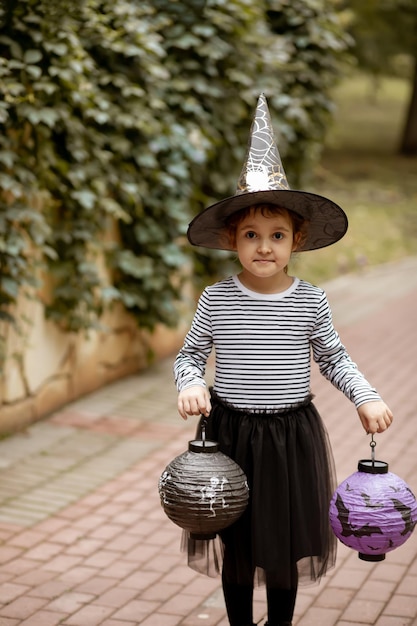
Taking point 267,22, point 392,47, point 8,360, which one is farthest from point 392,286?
point 392,47

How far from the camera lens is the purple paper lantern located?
2.70 metres

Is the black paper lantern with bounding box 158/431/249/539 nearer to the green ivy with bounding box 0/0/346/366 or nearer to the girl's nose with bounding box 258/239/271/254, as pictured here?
the girl's nose with bounding box 258/239/271/254

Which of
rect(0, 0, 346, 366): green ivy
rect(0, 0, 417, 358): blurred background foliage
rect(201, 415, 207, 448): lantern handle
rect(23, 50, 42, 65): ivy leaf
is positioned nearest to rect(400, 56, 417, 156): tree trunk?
rect(0, 0, 417, 358): blurred background foliage

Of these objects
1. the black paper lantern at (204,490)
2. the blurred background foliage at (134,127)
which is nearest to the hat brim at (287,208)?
the black paper lantern at (204,490)

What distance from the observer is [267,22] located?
27.7 ft

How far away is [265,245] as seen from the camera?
9.52ft

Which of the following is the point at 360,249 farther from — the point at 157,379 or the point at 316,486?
the point at 316,486

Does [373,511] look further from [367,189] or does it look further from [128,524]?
[367,189]

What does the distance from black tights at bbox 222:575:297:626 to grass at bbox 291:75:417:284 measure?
3311 millimetres

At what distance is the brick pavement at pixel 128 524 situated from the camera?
3.66 meters

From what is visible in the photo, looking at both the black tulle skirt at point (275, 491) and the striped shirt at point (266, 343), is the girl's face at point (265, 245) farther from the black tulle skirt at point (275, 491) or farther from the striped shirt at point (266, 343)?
Answer: the black tulle skirt at point (275, 491)

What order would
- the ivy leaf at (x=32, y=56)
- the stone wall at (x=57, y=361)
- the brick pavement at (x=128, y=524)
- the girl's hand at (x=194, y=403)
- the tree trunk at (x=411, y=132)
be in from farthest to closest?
the tree trunk at (x=411, y=132)
the stone wall at (x=57, y=361)
the ivy leaf at (x=32, y=56)
the brick pavement at (x=128, y=524)
the girl's hand at (x=194, y=403)

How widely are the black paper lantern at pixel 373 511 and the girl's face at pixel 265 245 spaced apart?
61 cm

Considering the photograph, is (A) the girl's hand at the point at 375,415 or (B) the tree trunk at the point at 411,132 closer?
(A) the girl's hand at the point at 375,415
